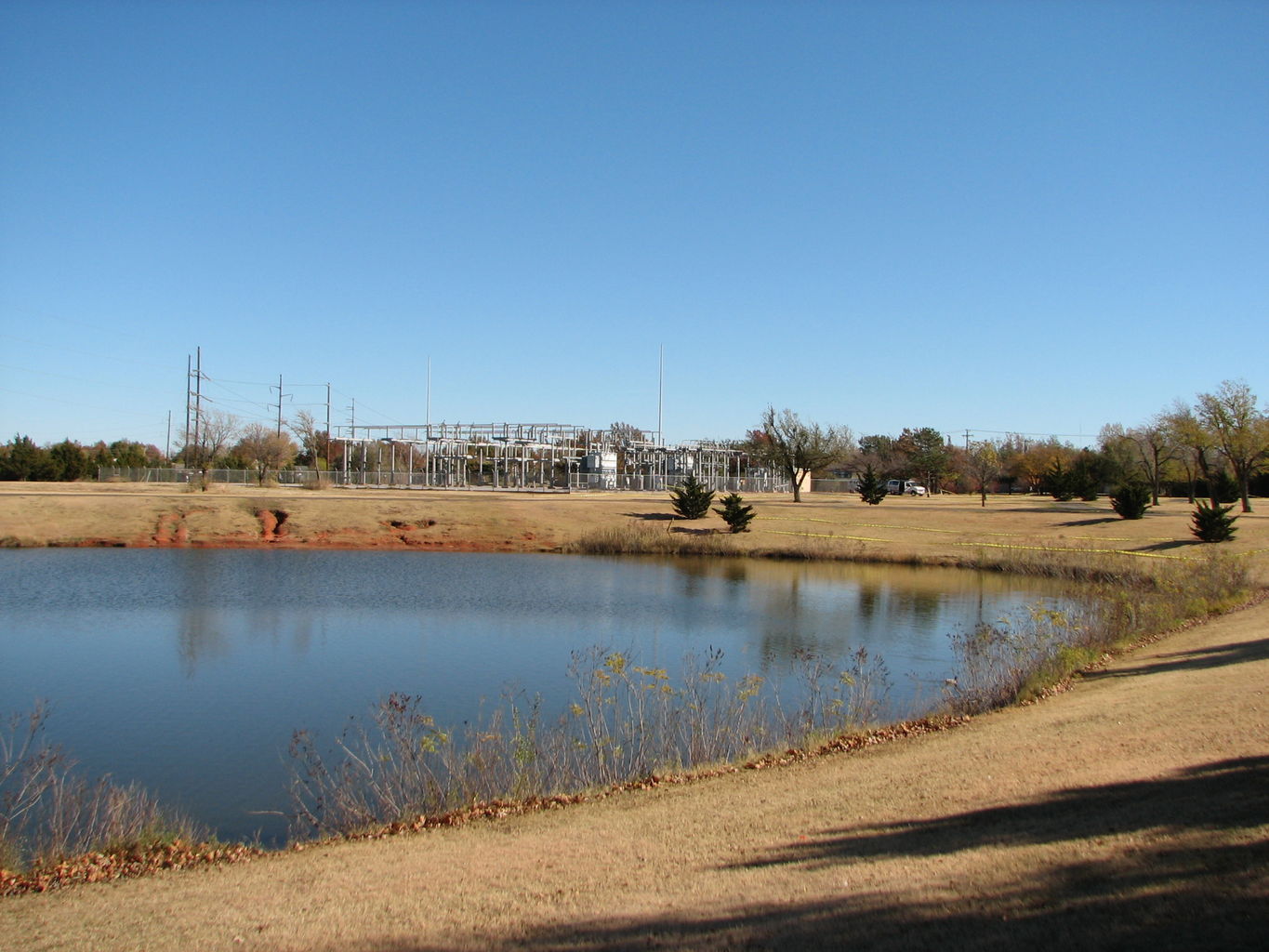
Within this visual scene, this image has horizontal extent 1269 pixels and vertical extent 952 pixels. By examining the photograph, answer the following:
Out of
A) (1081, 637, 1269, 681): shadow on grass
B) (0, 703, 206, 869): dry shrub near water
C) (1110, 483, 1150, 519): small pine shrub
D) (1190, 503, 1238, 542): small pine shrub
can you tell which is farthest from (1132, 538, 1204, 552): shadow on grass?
(0, 703, 206, 869): dry shrub near water

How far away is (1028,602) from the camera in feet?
94.7

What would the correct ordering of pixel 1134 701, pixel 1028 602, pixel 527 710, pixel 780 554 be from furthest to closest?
pixel 780 554, pixel 1028 602, pixel 527 710, pixel 1134 701

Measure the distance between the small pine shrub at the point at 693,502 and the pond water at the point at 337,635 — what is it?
391 inches

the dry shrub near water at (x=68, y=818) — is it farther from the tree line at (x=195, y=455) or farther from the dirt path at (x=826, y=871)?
the tree line at (x=195, y=455)

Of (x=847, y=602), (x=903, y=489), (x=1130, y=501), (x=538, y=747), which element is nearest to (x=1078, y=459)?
(x=903, y=489)

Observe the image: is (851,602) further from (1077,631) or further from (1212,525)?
(1212,525)

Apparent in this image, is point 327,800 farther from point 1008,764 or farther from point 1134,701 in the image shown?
point 1134,701

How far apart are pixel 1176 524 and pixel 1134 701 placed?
37007 millimetres

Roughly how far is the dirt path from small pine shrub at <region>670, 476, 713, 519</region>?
129 ft

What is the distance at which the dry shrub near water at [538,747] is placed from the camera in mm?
10875

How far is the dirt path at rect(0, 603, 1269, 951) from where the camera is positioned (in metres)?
5.80

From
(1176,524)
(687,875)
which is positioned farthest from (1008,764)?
(1176,524)

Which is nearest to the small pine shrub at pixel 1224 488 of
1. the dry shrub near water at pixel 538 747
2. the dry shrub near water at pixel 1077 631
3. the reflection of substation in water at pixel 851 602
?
the reflection of substation in water at pixel 851 602

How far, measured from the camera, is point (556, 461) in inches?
3095
